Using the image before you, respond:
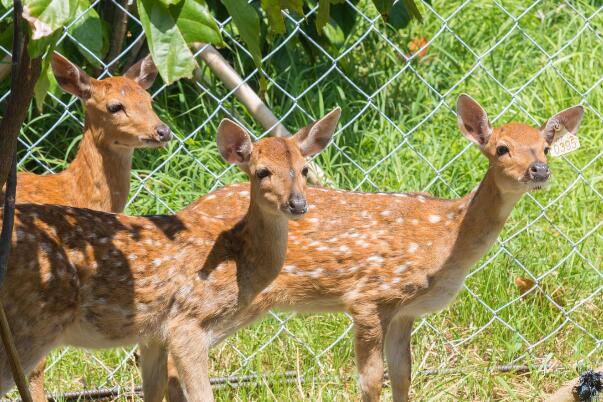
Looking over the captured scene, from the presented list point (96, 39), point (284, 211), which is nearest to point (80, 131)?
point (284, 211)

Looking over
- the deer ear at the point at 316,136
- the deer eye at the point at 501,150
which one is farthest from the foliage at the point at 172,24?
the deer eye at the point at 501,150

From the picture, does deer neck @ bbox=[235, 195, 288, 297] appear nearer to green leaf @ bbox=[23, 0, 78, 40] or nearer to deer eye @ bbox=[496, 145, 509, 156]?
deer eye @ bbox=[496, 145, 509, 156]

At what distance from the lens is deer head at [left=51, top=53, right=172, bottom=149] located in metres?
4.71

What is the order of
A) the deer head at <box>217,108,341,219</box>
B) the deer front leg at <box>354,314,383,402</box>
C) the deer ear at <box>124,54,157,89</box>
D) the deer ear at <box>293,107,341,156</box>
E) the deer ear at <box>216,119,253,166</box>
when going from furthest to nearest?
the deer ear at <box>124,54,157,89</box> < the deer front leg at <box>354,314,383,402</box> < the deer ear at <box>293,107,341,156</box> < the deer ear at <box>216,119,253,166</box> < the deer head at <box>217,108,341,219</box>

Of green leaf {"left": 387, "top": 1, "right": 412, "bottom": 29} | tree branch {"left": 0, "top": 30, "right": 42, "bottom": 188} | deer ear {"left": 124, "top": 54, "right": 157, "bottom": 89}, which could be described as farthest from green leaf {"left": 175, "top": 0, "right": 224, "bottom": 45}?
green leaf {"left": 387, "top": 1, "right": 412, "bottom": 29}

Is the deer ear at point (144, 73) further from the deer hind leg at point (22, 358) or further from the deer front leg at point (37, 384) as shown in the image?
the deer hind leg at point (22, 358)

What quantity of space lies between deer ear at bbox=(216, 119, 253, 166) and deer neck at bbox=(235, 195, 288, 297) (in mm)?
194

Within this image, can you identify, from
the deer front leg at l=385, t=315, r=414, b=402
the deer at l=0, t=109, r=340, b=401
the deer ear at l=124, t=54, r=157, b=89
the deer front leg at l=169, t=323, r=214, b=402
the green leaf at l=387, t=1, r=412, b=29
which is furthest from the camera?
the green leaf at l=387, t=1, r=412, b=29

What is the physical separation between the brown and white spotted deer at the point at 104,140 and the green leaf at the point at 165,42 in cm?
278

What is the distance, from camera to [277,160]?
13.5 feet

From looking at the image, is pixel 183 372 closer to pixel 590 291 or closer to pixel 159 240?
pixel 159 240

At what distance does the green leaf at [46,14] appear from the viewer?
1765 millimetres

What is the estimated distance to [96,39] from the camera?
262 cm

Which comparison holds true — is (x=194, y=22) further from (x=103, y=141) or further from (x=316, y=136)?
(x=103, y=141)
